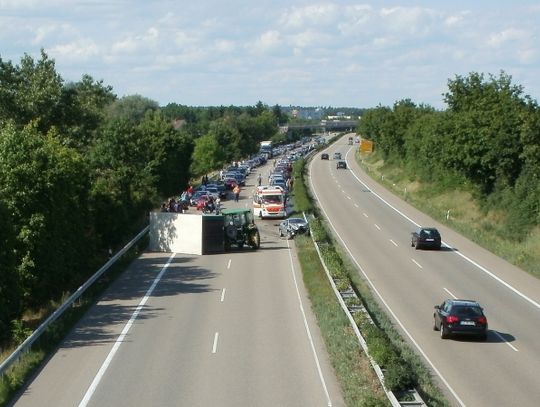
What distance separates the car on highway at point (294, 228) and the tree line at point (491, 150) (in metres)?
14.0

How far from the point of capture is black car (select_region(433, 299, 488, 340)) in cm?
2781

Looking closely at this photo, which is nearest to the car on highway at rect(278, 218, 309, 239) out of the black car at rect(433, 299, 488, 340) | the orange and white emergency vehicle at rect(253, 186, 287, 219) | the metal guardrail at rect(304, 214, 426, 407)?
the orange and white emergency vehicle at rect(253, 186, 287, 219)

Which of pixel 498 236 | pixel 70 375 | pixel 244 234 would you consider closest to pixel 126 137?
pixel 244 234

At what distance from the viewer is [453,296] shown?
35938mm

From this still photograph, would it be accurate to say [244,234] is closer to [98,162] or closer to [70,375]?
[98,162]

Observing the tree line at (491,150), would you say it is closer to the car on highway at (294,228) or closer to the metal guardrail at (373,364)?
the car on highway at (294,228)

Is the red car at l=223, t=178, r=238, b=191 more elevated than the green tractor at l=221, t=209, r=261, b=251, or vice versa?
the green tractor at l=221, t=209, r=261, b=251

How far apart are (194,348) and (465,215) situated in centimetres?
4659

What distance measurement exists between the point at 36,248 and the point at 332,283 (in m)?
11.1

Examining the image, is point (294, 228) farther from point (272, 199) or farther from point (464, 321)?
point (464, 321)

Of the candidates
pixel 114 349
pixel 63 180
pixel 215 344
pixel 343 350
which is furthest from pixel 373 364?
pixel 63 180

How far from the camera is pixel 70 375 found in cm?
2205

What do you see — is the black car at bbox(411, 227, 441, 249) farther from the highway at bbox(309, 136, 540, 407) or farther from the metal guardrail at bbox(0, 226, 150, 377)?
the metal guardrail at bbox(0, 226, 150, 377)

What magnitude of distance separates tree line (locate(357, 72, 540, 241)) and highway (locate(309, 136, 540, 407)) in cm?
500
